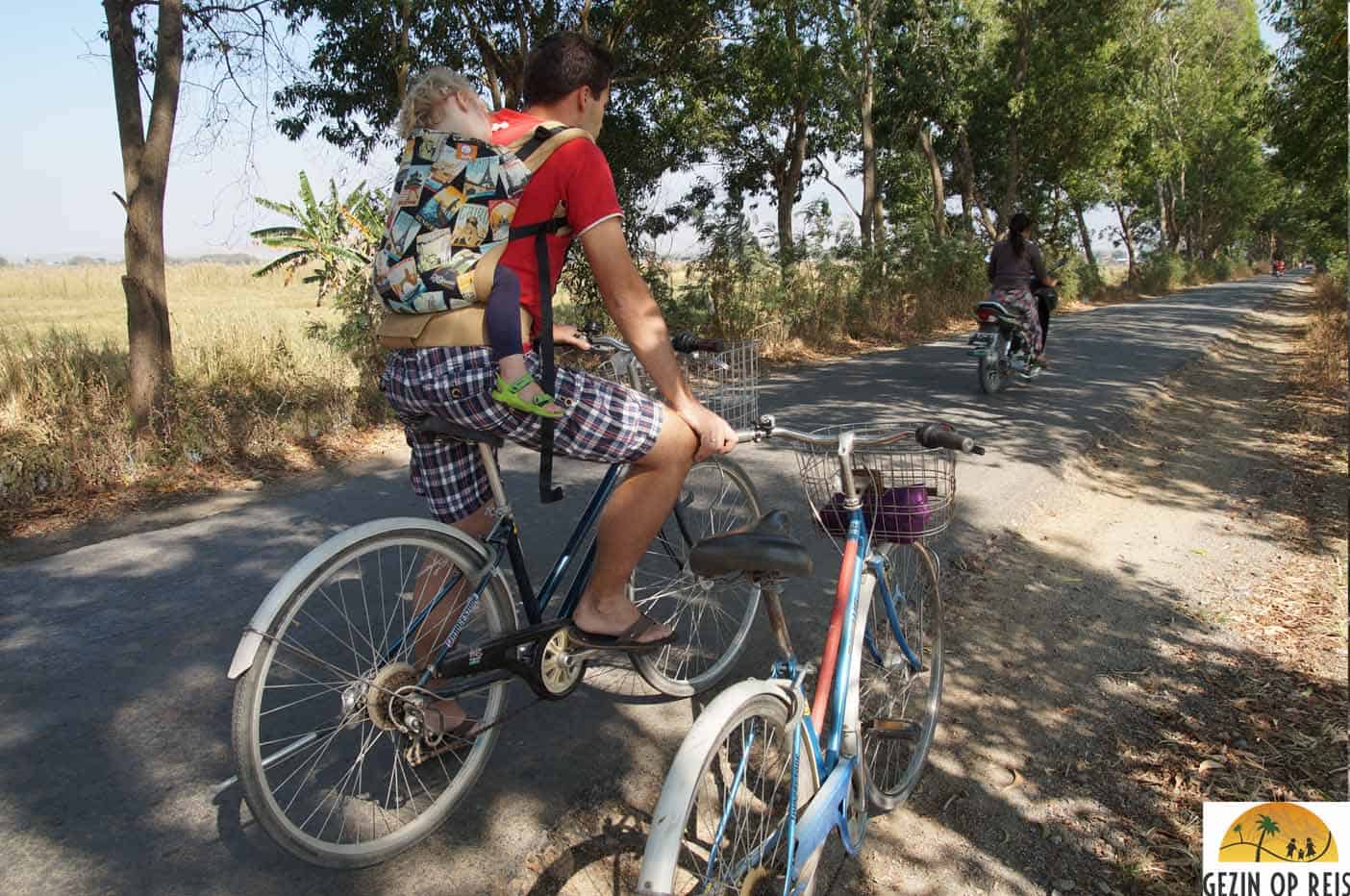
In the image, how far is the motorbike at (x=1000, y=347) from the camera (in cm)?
958

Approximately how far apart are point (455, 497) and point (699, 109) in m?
13.7

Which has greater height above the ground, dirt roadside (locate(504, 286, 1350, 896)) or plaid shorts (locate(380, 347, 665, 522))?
plaid shorts (locate(380, 347, 665, 522))

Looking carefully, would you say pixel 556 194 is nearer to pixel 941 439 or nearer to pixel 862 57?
pixel 941 439

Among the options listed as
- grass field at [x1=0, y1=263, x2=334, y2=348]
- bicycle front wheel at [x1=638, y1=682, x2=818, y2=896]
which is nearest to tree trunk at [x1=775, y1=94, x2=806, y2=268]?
grass field at [x1=0, y1=263, x2=334, y2=348]

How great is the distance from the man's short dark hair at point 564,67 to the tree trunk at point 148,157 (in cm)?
566

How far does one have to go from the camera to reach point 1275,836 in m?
2.65

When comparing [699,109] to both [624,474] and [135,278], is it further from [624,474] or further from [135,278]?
[624,474]

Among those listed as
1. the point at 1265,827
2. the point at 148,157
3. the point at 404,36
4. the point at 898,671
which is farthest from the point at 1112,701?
the point at 404,36

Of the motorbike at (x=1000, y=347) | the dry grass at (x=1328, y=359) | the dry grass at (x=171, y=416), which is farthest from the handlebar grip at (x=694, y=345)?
the dry grass at (x=1328, y=359)

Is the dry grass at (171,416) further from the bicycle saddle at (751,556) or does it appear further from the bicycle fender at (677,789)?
the bicycle fender at (677,789)

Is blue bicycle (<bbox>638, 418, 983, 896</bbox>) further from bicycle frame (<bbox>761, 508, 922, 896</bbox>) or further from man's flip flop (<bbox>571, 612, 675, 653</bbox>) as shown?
man's flip flop (<bbox>571, 612, 675, 653</bbox>)

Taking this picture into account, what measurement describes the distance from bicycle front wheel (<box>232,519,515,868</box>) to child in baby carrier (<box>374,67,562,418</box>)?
0.54 m

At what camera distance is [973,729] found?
10.6 ft

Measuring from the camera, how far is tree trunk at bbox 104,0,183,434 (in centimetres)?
686
